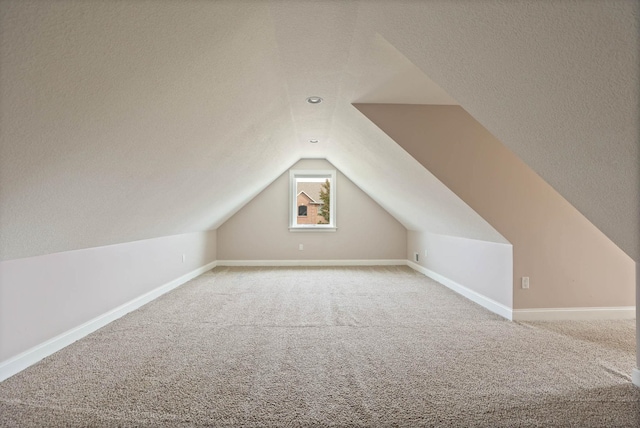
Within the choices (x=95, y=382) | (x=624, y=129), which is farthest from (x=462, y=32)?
(x=95, y=382)

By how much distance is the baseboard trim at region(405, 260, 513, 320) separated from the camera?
3.07 metres

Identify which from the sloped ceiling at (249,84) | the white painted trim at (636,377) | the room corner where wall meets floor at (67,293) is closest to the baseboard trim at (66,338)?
the room corner where wall meets floor at (67,293)

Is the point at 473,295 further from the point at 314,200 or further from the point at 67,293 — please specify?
the point at 67,293

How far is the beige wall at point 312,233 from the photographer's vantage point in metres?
6.16

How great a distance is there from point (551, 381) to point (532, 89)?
63.0 inches

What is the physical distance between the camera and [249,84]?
86.2 inches

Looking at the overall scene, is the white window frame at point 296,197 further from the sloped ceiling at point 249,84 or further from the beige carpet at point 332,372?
the sloped ceiling at point 249,84

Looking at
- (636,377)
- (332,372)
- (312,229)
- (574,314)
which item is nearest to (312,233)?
(312,229)

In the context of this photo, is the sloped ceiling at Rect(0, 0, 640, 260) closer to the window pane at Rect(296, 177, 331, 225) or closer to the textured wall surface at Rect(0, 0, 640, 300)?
the textured wall surface at Rect(0, 0, 640, 300)

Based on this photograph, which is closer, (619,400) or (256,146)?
(619,400)

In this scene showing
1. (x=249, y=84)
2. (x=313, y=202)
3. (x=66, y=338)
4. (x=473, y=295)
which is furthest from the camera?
(x=313, y=202)

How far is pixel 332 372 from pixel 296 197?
4536 millimetres

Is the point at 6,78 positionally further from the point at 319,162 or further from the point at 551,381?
the point at 319,162

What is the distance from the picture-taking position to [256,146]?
3508 millimetres
